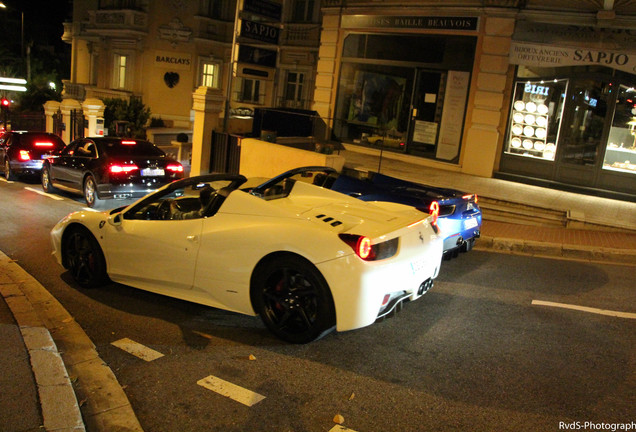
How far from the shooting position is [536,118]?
49.7 ft

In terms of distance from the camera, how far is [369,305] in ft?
16.7

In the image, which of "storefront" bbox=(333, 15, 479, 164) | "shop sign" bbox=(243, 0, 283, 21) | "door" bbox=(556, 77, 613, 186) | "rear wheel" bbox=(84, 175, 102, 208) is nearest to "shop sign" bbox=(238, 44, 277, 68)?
"shop sign" bbox=(243, 0, 283, 21)

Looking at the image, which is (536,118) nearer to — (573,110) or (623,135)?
(573,110)

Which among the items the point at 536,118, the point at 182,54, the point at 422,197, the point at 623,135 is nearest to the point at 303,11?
the point at 182,54

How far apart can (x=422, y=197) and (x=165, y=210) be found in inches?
130

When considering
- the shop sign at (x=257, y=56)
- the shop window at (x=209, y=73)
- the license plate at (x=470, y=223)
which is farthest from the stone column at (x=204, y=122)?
the shop window at (x=209, y=73)

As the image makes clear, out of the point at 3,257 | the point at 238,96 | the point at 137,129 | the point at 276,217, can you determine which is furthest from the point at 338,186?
the point at 238,96

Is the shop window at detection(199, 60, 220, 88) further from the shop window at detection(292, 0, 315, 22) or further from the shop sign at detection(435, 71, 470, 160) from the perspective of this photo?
the shop sign at detection(435, 71, 470, 160)

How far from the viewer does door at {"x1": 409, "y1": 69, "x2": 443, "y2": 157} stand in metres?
17.0

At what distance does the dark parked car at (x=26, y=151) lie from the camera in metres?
16.0

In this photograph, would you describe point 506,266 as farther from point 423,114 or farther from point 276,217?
point 423,114

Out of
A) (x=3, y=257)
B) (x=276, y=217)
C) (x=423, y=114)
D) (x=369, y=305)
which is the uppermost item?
(x=423, y=114)

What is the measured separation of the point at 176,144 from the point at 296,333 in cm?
1695

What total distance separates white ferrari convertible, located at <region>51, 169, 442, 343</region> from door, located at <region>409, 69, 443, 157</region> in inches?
427
